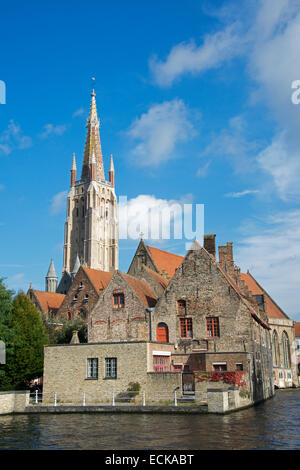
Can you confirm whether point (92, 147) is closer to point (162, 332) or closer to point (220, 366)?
point (162, 332)

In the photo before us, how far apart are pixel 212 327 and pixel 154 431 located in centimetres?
1565

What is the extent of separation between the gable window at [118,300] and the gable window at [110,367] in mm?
7191

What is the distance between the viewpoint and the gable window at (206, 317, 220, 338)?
105 feet

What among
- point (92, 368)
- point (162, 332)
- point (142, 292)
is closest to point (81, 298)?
point (142, 292)

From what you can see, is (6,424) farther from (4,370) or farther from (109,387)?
(4,370)

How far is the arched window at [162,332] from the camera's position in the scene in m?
33.8

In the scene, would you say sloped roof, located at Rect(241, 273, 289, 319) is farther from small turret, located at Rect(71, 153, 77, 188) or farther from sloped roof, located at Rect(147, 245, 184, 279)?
small turret, located at Rect(71, 153, 77, 188)

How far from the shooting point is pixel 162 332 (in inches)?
1342

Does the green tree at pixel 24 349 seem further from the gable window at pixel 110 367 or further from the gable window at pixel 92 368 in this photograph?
the gable window at pixel 110 367

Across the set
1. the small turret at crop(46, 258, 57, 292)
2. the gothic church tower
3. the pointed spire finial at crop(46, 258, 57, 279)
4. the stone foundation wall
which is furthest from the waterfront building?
the gothic church tower

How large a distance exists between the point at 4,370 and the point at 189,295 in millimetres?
13947

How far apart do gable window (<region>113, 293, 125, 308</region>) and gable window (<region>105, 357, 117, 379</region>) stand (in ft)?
23.6
